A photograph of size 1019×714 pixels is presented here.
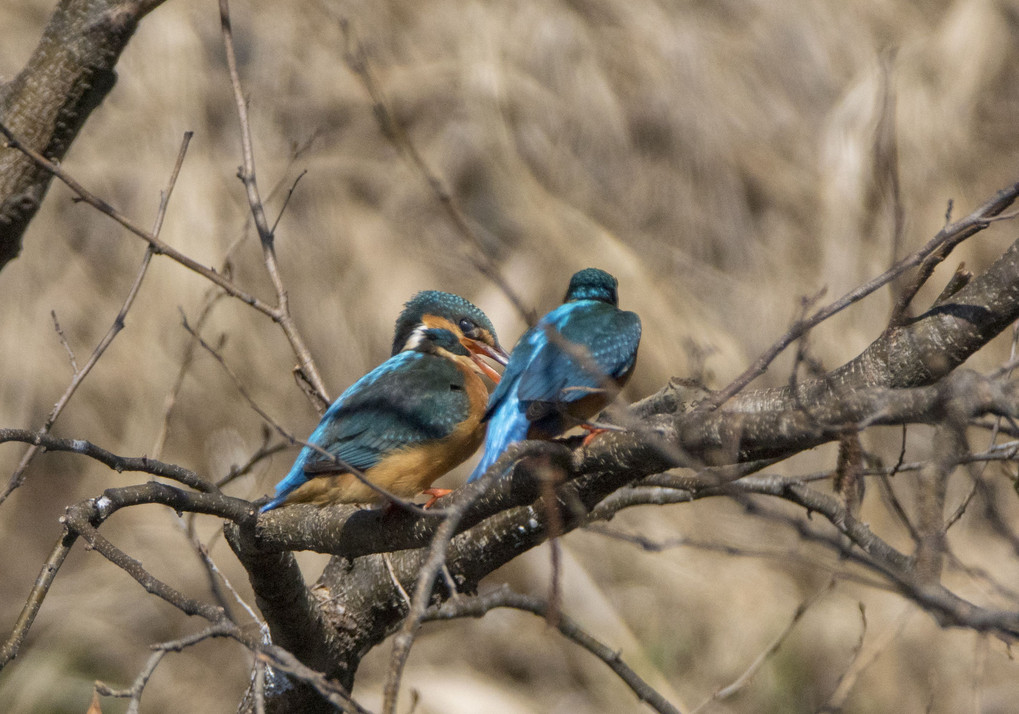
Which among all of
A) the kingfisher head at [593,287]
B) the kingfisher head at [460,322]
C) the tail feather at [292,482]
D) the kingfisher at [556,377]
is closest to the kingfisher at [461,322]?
the kingfisher head at [460,322]

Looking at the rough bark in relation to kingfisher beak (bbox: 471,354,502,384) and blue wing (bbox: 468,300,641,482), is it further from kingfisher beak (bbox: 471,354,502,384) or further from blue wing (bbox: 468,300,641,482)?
kingfisher beak (bbox: 471,354,502,384)

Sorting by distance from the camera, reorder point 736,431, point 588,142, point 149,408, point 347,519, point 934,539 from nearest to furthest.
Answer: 1. point 934,539
2. point 736,431
3. point 347,519
4. point 149,408
5. point 588,142

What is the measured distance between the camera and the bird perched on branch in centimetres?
255

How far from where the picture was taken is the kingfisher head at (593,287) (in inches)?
128

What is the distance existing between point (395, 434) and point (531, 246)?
334 centimetres

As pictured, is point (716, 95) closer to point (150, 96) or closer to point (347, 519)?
point (150, 96)

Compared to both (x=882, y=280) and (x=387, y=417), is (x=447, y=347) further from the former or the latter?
(x=882, y=280)

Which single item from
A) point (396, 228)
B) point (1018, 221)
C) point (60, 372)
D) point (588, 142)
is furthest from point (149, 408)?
point (1018, 221)

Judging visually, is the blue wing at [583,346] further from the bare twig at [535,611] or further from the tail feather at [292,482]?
the bare twig at [535,611]

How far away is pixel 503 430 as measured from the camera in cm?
244

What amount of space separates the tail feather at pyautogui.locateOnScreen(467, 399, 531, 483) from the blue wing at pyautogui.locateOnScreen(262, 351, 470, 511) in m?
0.24

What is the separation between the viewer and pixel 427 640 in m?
5.39

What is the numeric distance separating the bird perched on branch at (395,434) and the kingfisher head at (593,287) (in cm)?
53

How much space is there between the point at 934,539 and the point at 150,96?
5.78 m
